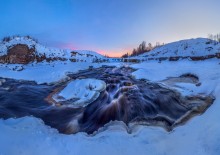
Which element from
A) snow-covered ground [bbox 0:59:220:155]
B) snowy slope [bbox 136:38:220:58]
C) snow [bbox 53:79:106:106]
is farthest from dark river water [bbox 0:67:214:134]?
snowy slope [bbox 136:38:220:58]

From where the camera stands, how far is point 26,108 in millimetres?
10641

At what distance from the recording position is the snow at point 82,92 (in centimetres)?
1218

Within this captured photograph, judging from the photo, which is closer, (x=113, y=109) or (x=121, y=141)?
(x=121, y=141)

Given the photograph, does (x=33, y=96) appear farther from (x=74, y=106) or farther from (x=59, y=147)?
(x=59, y=147)

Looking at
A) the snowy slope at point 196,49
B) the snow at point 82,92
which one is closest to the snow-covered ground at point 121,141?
the snow at point 82,92

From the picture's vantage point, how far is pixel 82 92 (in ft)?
44.1

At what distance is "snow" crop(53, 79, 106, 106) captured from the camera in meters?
12.2

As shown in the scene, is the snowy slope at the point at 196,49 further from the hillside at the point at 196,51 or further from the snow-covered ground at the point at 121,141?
the snow-covered ground at the point at 121,141

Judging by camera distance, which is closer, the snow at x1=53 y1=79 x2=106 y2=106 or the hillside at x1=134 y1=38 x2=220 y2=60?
the snow at x1=53 y1=79 x2=106 y2=106

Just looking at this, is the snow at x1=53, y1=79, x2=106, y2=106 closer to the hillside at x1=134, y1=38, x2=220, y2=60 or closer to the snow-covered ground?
the snow-covered ground

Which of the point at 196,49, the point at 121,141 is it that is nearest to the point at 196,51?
the point at 196,49

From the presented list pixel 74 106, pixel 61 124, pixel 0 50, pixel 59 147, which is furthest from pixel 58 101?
pixel 0 50

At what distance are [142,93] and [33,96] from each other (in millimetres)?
7250

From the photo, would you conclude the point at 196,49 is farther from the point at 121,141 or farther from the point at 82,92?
the point at 121,141
